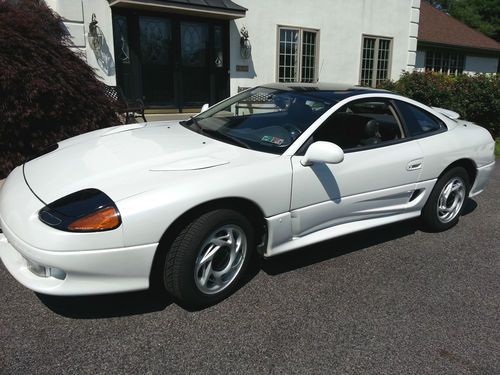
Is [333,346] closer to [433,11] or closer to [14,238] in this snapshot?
[14,238]

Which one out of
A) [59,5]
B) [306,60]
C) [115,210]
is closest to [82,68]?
[59,5]

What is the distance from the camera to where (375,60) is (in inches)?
528

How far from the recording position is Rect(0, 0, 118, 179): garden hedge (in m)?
5.56

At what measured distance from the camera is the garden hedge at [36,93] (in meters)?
5.56

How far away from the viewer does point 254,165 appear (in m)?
3.05

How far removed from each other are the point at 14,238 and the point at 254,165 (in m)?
1.57

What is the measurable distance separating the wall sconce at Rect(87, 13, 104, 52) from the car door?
21.7 feet

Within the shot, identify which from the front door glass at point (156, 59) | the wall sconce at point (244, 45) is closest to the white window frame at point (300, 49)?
the wall sconce at point (244, 45)

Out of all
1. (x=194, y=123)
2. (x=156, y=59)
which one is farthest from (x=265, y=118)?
(x=156, y=59)

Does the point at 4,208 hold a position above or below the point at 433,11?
below

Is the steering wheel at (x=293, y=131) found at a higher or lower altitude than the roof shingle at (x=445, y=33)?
lower

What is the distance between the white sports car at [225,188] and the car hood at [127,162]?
1 cm

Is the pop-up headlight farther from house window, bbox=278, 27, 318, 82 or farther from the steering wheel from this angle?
house window, bbox=278, 27, 318, 82

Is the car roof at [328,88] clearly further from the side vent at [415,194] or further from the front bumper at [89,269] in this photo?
the front bumper at [89,269]
